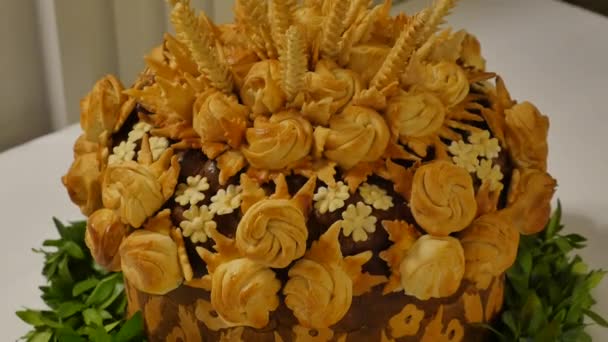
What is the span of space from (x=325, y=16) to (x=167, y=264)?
0.96 ft

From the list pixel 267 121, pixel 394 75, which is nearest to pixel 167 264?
pixel 267 121

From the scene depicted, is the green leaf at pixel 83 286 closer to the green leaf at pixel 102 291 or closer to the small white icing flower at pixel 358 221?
the green leaf at pixel 102 291

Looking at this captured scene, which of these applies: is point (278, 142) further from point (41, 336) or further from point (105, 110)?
point (41, 336)

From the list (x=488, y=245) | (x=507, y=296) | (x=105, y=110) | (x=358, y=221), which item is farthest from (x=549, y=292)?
(x=105, y=110)

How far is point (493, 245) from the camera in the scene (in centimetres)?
93

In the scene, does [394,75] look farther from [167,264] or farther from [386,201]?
[167,264]

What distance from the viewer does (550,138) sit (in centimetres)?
149

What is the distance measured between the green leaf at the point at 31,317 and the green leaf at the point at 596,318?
0.57 m

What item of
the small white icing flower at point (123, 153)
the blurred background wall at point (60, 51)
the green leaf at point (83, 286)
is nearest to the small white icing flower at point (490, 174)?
the small white icing flower at point (123, 153)

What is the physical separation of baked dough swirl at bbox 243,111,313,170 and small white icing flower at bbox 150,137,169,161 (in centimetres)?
9

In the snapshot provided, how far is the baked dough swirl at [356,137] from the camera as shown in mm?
902

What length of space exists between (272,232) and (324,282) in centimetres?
6

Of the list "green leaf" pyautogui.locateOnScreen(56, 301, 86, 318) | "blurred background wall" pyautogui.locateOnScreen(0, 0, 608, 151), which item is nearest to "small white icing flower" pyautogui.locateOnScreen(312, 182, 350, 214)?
"green leaf" pyautogui.locateOnScreen(56, 301, 86, 318)

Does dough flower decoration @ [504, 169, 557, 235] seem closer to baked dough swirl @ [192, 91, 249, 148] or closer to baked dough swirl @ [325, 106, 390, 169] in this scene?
baked dough swirl @ [325, 106, 390, 169]
